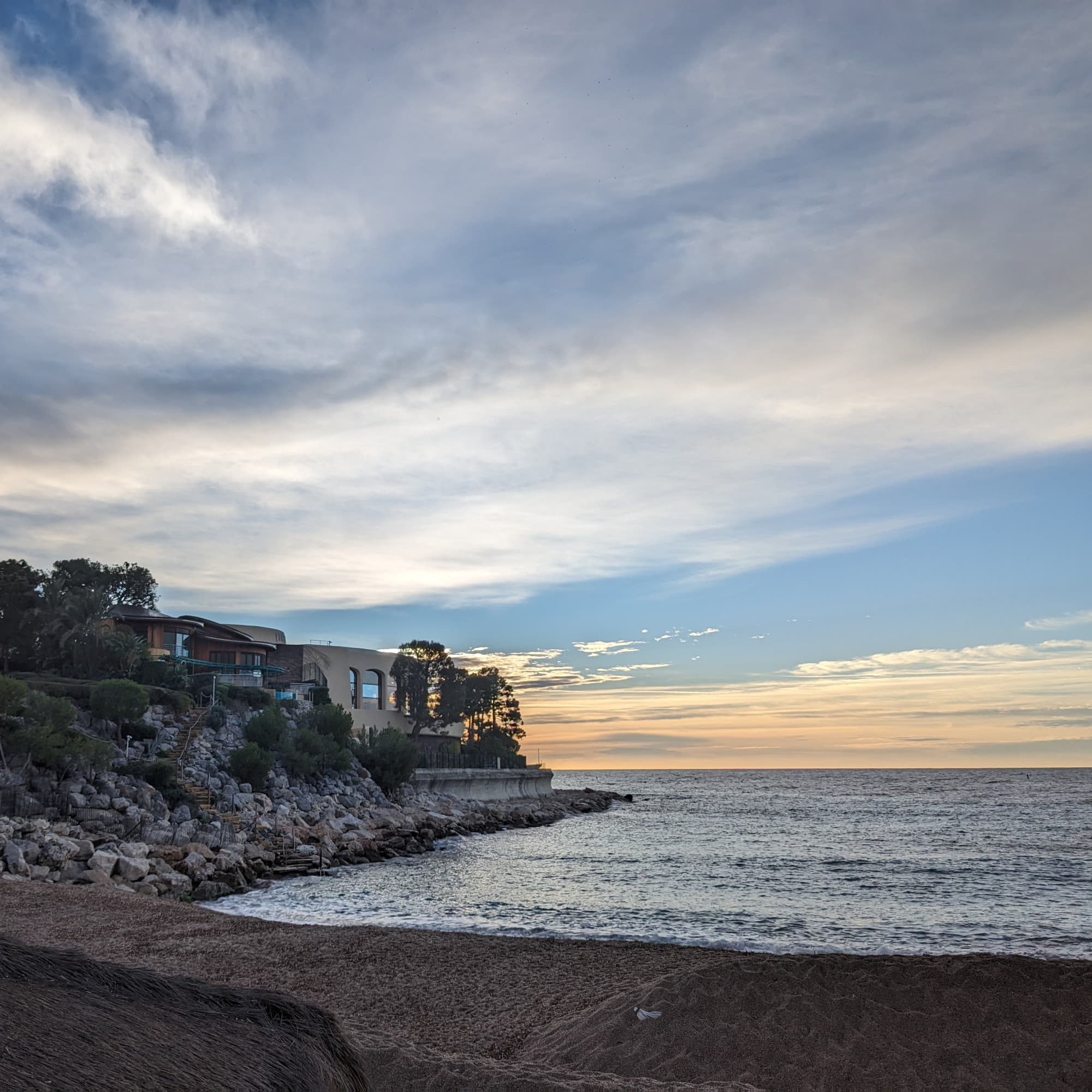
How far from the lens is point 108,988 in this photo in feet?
14.5

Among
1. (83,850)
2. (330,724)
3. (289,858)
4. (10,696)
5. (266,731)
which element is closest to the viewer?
(83,850)

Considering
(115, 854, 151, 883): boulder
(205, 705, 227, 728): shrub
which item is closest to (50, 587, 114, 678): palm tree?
(205, 705, 227, 728): shrub

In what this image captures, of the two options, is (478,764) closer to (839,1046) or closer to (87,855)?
(87,855)

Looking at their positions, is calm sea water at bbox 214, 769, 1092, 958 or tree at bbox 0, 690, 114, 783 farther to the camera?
tree at bbox 0, 690, 114, 783

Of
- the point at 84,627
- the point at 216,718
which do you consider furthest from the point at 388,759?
the point at 84,627

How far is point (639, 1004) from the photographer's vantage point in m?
10.8

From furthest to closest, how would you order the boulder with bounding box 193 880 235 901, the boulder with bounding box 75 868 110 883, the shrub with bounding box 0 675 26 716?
1. the shrub with bounding box 0 675 26 716
2. the boulder with bounding box 193 880 235 901
3. the boulder with bounding box 75 868 110 883

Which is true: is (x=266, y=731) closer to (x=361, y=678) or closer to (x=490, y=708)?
(x=361, y=678)

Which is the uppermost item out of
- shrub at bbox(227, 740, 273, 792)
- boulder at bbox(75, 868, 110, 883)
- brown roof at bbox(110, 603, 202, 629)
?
brown roof at bbox(110, 603, 202, 629)

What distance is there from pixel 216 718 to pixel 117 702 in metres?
8.27

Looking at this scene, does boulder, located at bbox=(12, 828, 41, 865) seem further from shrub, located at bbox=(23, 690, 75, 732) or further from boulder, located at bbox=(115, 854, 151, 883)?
shrub, located at bbox=(23, 690, 75, 732)

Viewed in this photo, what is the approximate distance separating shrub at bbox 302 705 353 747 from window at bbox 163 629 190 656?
12.4m

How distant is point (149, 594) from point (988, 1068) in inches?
2694

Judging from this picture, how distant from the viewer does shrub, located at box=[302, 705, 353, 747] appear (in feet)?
157
